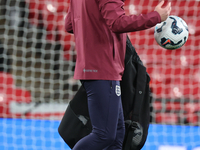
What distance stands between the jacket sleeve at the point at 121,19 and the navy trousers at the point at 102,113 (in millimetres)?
248

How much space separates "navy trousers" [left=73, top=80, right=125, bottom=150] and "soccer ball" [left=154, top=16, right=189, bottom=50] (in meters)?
0.44

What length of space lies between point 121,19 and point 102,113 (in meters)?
0.40

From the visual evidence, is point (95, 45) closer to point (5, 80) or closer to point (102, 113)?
point (102, 113)

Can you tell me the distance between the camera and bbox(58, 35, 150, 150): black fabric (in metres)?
1.45

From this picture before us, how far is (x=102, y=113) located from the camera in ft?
3.82

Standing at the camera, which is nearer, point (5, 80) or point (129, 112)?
point (129, 112)

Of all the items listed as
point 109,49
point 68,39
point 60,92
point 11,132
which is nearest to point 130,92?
point 109,49

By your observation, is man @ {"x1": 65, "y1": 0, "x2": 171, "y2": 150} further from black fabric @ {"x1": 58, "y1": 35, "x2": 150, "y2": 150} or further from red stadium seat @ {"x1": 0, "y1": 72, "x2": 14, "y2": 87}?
red stadium seat @ {"x1": 0, "y1": 72, "x2": 14, "y2": 87}

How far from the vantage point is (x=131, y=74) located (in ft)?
4.83

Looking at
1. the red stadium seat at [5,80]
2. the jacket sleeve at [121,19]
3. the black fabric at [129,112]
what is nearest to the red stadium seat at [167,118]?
the black fabric at [129,112]

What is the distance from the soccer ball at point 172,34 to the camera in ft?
4.73

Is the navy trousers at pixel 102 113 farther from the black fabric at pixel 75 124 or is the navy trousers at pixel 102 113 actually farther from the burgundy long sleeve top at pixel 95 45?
the black fabric at pixel 75 124

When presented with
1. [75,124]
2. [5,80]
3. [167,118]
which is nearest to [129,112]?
[75,124]

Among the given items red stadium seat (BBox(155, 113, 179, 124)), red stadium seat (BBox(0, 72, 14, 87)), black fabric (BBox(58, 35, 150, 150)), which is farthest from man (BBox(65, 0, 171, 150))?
red stadium seat (BBox(0, 72, 14, 87))
